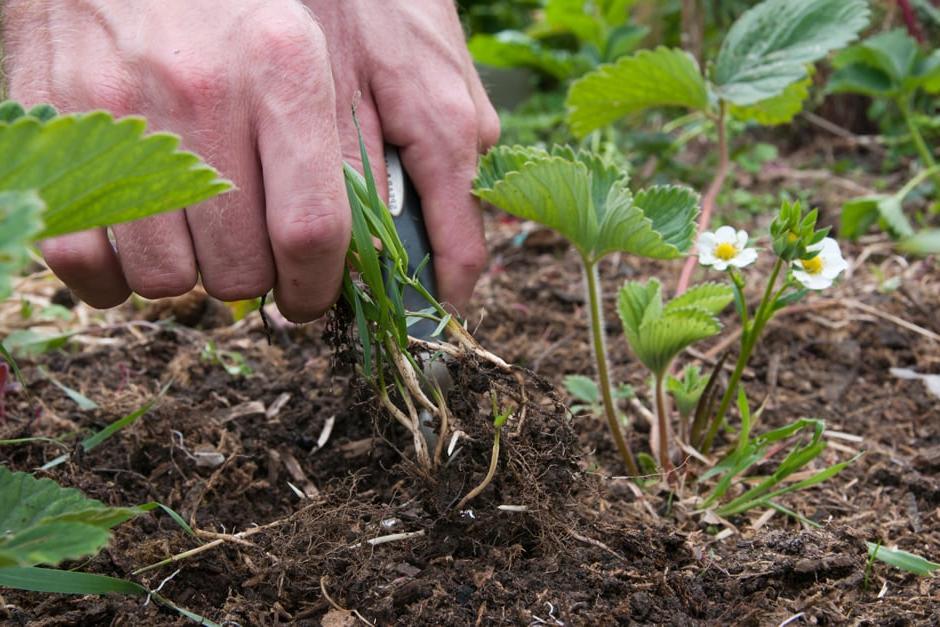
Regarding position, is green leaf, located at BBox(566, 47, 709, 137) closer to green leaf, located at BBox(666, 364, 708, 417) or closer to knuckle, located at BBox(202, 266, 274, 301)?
green leaf, located at BBox(666, 364, 708, 417)

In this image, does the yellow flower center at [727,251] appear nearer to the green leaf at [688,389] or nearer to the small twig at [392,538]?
the green leaf at [688,389]

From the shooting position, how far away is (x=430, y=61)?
54.4 inches

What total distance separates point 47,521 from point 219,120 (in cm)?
53

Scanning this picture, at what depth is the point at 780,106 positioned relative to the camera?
1.91 meters

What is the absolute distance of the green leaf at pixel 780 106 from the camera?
6.15 ft

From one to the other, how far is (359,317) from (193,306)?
1.04m

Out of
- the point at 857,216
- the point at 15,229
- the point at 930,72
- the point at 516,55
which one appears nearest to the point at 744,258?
the point at 15,229

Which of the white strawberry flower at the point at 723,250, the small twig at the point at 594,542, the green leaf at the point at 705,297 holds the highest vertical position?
the white strawberry flower at the point at 723,250

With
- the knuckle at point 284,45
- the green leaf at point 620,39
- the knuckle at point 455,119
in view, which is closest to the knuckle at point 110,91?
the knuckle at point 284,45

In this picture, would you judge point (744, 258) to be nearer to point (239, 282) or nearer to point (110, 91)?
point (239, 282)

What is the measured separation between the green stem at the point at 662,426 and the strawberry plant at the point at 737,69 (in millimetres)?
308

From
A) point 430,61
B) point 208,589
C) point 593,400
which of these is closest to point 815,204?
point 593,400

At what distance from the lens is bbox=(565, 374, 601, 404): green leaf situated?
1550 millimetres

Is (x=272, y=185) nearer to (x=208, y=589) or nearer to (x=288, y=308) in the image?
(x=288, y=308)
